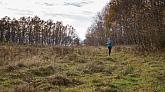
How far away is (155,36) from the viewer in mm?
28500

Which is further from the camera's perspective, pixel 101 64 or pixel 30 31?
pixel 30 31

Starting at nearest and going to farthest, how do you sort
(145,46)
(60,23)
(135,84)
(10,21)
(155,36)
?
(135,84) → (155,36) → (145,46) → (10,21) → (60,23)

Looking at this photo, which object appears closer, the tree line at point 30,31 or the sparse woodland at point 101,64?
the sparse woodland at point 101,64

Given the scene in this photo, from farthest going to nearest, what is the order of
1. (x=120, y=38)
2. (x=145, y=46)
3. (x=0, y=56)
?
(x=120, y=38) < (x=145, y=46) < (x=0, y=56)

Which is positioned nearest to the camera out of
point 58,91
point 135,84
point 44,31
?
point 58,91

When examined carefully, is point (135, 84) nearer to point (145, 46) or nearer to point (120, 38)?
point (145, 46)

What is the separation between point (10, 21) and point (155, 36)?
266ft

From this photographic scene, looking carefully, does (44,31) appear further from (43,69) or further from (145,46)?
(43,69)

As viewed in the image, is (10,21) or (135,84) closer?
(135,84)

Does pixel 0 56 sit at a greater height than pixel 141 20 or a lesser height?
lesser

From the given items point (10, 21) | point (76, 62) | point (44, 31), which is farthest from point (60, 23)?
point (76, 62)

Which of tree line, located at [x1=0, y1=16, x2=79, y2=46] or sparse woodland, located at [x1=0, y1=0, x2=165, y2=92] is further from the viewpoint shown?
tree line, located at [x1=0, y1=16, x2=79, y2=46]

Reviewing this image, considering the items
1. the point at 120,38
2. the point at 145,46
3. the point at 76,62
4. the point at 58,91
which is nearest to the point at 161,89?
the point at 58,91

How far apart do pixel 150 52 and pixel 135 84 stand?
15509mm
